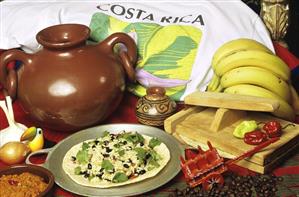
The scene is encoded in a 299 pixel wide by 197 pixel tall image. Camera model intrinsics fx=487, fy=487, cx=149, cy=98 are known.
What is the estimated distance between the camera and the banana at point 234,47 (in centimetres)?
142

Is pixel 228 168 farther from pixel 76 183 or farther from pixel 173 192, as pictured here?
pixel 76 183

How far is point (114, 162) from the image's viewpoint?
1138mm

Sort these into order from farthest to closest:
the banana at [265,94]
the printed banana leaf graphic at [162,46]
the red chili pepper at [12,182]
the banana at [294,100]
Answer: the printed banana leaf graphic at [162,46], the banana at [294,100], the banana at [265,94], the red chili pepper at [12,182]

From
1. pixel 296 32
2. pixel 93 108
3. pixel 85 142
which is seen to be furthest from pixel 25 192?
pixel 296 32

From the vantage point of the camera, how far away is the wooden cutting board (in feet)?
3.78

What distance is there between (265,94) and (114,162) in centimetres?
45

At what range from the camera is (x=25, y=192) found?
1009mm

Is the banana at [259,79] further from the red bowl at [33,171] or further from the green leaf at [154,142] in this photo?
the red bowl at [33,171]

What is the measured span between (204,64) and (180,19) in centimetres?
19

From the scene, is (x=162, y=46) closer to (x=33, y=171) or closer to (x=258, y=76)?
A: (x=258, y=76)

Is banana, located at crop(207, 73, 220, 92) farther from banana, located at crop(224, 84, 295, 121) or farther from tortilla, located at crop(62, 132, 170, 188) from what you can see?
tortilla, located at crop(62, 132, 170, 188)

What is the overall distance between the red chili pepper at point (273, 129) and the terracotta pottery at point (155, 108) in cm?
29

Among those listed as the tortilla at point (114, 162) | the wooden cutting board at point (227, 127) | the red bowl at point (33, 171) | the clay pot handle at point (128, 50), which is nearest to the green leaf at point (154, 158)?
the tortilla at point (114, 162)

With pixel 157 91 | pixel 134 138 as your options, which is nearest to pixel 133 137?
pixel 134 138
